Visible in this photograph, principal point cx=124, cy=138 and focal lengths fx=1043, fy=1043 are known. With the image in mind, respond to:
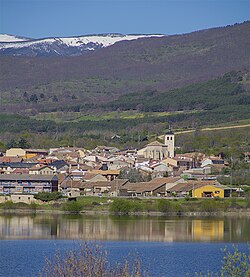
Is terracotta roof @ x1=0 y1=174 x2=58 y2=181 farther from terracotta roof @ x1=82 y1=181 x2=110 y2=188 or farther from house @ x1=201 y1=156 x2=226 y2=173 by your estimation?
house @ x1=201 y1=156 x2=226 y2=173

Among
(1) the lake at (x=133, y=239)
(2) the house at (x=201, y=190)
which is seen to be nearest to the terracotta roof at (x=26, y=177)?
(2) the house at (x=201, y=190)

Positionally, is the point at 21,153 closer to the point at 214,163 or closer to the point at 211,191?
the point at 214,163

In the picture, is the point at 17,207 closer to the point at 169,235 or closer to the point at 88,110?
the point at 169,235

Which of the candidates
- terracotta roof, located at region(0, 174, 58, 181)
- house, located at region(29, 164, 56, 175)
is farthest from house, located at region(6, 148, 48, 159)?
terracotta roof, located at region(0, 174, 58, 181)

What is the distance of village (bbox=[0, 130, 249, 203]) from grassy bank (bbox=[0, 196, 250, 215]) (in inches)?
76.1

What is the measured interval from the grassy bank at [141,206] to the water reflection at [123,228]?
233 centimetres

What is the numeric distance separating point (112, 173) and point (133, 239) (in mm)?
24027

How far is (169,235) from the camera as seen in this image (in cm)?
3181

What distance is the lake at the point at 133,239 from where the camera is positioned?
23984mm

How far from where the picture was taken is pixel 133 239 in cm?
3042

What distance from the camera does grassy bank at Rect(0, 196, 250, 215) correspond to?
41.6 metres

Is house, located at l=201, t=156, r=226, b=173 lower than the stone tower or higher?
lower

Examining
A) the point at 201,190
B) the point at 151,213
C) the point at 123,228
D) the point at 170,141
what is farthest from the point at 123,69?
the point at 123,228

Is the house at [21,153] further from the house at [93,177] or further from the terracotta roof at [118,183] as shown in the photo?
the terracotta roof at [118,183]
